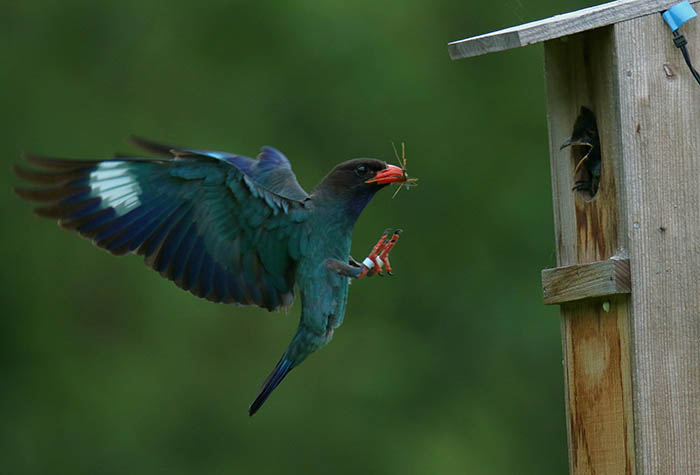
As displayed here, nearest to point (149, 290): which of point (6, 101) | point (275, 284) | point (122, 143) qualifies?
point (122, 143)

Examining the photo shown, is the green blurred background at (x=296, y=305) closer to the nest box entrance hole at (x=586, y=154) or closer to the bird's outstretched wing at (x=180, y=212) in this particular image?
the bird's outstretched wing at (x=180, y=212)

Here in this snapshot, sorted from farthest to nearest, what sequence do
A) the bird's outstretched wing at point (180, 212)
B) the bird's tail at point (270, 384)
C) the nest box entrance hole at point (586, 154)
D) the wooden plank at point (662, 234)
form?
the bird's tail at point (270, 384)
the bird's outstretched wing at point (180, 212)
the nest box entrance hole at point (586, 154)
the wooden plank at point (662, 234)

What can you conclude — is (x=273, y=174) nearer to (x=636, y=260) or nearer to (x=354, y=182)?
(x=354, y=182)

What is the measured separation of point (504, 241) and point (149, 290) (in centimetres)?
331

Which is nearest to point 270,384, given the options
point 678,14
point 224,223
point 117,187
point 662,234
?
point 224,223

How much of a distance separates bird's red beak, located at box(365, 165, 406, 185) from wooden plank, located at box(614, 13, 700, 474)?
1.15m

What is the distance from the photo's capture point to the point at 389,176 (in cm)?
495

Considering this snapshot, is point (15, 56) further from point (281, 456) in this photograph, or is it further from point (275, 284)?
point (275, 284)

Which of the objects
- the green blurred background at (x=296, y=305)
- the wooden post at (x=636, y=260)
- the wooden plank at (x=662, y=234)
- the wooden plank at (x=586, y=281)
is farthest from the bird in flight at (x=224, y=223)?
the green blurred background at (x=296, y=305)

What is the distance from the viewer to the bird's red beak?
4.91m

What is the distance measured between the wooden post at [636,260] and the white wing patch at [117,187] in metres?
1.44

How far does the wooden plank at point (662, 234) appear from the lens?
388 cm

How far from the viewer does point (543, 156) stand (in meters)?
11.3

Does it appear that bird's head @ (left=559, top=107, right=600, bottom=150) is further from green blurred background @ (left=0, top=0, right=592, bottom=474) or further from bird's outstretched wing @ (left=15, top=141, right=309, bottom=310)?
green blurred background @ (left=0, top=0, right=592, bottom=474)
